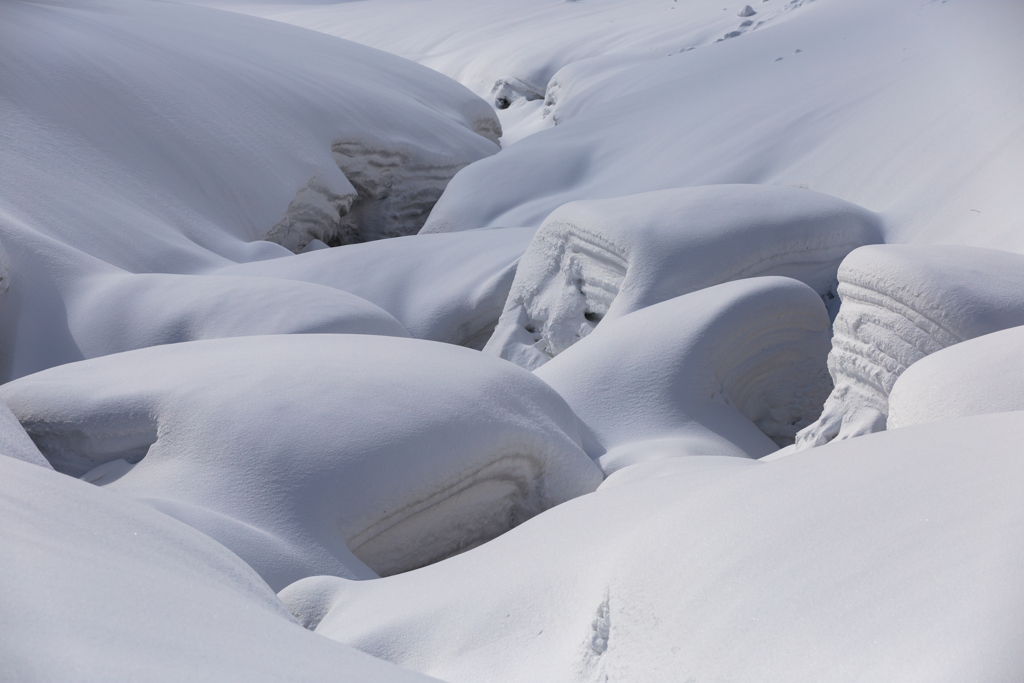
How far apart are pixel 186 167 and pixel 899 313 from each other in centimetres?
294

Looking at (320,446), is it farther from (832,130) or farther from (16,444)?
(832,130)

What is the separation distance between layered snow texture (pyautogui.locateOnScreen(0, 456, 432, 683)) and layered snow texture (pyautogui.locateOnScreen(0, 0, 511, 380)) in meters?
1.50

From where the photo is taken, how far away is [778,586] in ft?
2.54

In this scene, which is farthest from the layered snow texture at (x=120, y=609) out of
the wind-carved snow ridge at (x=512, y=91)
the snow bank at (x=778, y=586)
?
the wind-carved snow ridge at (x=512, y=91)

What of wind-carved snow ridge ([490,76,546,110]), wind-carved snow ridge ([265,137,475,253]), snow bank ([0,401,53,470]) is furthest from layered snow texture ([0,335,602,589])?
wind-carved snow ridge ([490,76,546,110])

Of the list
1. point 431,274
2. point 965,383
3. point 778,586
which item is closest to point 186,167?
point 431,274

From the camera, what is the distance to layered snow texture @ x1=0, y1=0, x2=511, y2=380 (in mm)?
2564

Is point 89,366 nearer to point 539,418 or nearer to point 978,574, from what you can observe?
point 539,418

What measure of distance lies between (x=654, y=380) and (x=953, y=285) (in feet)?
2.06

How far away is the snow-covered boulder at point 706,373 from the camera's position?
6.28 ft

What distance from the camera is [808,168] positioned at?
292cm

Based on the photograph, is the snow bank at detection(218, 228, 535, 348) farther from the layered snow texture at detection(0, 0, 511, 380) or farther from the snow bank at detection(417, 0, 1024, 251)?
the snow bank at detection(417, 0, 1024, 251)

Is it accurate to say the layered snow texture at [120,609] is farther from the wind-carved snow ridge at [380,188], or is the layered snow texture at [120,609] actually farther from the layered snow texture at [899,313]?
the wind-carved snow ridge at [380,188]

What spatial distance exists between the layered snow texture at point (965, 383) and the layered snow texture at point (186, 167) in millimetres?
1516
